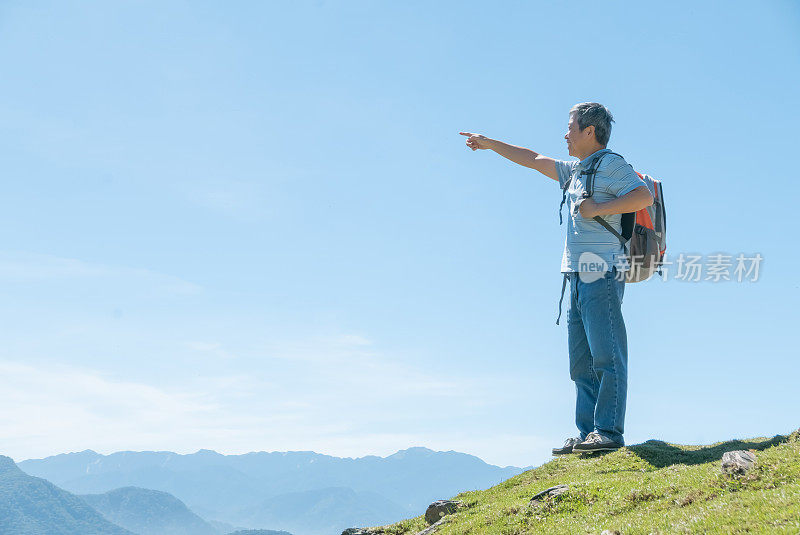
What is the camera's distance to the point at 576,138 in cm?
1098

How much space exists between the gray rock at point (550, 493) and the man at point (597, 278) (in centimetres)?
90

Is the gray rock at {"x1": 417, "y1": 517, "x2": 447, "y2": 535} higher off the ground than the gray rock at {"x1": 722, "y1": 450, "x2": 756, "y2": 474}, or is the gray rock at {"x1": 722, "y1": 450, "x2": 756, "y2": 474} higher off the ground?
the gray rock at {"x1": 722, "y1": 450, "x2": 756, "y2": 474}

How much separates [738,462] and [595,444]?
2.23 meters

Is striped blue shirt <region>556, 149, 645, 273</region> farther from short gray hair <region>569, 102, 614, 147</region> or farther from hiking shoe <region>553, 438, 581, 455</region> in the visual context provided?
hiking shoe <region>553, 438, 581, 455</region>

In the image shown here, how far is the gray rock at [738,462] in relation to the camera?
8359 millimetres

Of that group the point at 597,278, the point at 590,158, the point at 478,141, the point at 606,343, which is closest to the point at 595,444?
the point at 606,343

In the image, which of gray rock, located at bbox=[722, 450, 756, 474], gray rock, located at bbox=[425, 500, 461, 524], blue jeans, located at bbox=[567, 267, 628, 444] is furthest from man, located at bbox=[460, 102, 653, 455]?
gray rock, located at bbox=[425, 500, 461, 524]

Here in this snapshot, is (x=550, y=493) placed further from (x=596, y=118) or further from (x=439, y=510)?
(x=596, y=118)

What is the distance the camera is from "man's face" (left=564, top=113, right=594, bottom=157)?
1088 centimetres

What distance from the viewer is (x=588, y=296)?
1058 cm

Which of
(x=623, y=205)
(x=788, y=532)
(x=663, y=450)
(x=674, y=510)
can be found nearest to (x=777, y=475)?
(x=674, y=510)

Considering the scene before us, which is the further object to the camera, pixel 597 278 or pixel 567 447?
pixel 567 447

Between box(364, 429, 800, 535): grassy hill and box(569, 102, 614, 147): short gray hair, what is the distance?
17.5 feet

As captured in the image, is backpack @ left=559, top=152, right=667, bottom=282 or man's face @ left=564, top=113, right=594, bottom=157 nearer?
backpack @ left=559, top=152, right=667, bottom=282
